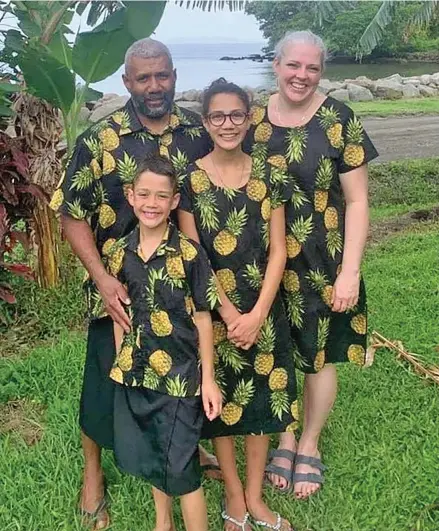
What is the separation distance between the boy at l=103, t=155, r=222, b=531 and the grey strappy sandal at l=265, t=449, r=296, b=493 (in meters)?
0.66

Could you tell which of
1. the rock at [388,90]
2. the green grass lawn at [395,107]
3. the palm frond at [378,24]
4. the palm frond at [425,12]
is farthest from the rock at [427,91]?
the palm frond at [378,24]

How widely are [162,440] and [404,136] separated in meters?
10.5

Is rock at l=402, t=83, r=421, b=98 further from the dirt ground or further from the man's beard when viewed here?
the man's beard

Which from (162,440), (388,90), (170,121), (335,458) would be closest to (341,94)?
(388,90)

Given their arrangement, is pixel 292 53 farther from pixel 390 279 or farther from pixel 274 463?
pixel 390 279

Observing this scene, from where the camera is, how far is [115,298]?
223 cm

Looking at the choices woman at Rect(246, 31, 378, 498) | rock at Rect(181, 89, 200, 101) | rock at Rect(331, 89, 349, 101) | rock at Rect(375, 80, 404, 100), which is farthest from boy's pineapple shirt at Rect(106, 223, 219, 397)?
rock at Rect(375, 80, 404, 100)

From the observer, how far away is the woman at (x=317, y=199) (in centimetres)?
238

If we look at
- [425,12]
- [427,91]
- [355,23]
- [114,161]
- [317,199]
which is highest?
[355,23]

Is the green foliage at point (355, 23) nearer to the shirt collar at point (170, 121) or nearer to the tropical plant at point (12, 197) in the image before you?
the shirt collar at point (170, 121)

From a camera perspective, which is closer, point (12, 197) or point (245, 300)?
point (245, 300)

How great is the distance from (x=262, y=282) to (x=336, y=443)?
1.05 metres

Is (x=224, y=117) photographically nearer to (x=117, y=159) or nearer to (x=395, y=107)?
(x=117, y=159)

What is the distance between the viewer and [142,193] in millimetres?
2111
